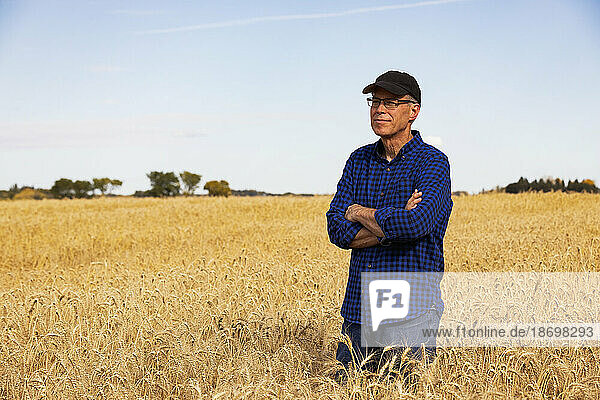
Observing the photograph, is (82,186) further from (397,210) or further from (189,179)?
(397,210)

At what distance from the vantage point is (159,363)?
441 cm

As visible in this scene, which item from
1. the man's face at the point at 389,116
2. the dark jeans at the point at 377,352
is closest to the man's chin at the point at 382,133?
the man's face at the point at 389,116

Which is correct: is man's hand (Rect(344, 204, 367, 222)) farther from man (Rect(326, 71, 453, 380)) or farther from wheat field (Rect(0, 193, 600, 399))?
wheat field (Rect(0, 193, 600, 399))

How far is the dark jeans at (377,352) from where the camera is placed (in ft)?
11.1

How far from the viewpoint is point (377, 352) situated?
348 centimetres

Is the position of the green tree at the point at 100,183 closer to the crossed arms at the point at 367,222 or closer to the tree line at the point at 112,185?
the tree line at the point at 112,185

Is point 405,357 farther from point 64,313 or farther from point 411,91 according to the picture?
point 64,313

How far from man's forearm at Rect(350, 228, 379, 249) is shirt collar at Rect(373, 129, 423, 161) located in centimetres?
54

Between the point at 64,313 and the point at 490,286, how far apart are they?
492cm

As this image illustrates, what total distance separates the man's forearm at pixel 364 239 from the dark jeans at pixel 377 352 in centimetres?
52

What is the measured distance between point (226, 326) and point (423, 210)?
2626 mm

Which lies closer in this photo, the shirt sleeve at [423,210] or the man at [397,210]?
the shirt sleeve at [423,210]

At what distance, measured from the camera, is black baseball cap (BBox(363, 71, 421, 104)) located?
331cm

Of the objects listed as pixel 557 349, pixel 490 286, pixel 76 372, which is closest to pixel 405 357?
pixel 557 349
